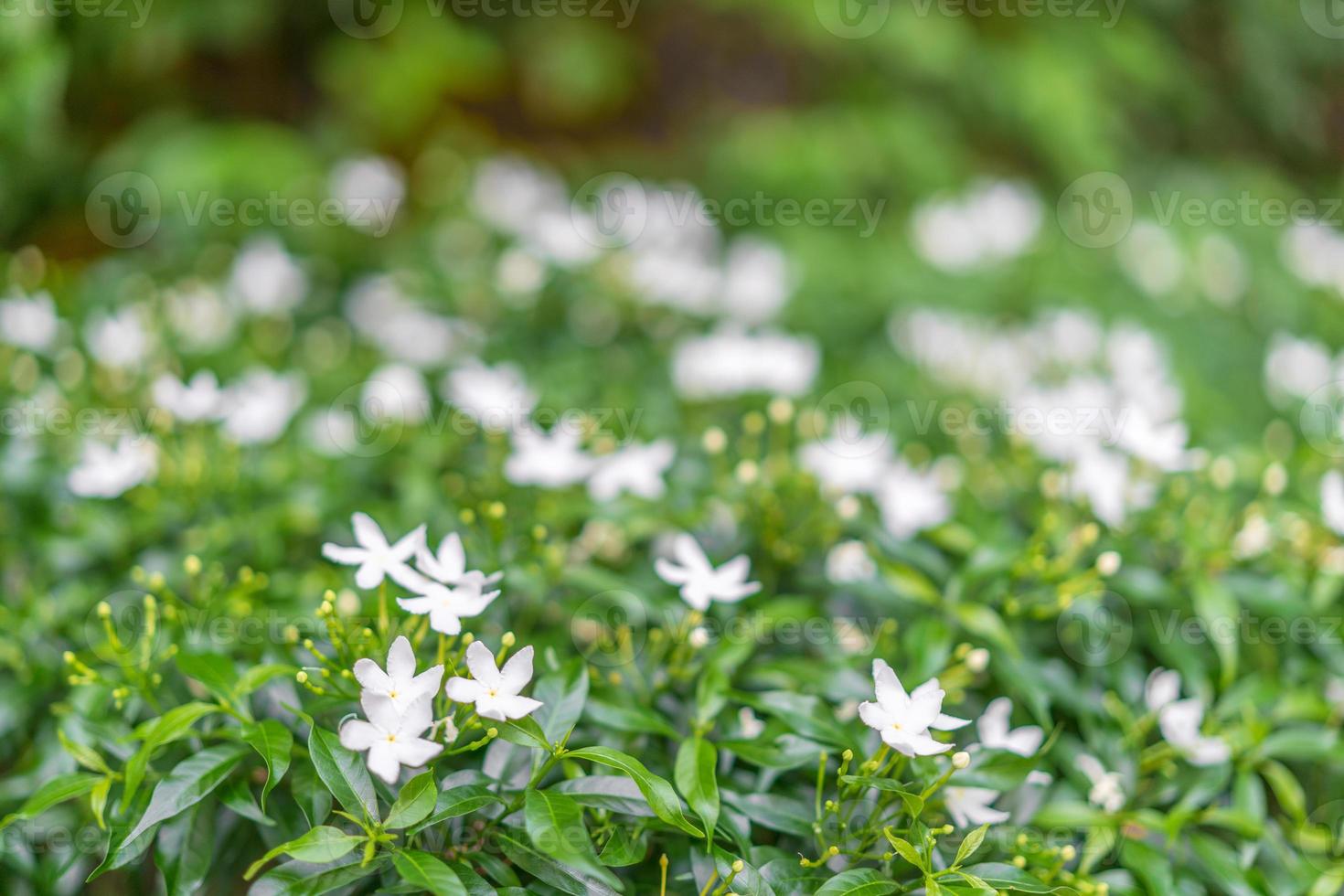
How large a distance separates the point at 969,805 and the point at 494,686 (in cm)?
64

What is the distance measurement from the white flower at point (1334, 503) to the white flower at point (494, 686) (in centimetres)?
134

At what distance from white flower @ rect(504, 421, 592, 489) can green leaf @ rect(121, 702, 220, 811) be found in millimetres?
616

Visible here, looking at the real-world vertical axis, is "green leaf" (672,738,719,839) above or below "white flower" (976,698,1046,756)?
above

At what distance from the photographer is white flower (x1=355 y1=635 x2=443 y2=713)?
3.45 feet

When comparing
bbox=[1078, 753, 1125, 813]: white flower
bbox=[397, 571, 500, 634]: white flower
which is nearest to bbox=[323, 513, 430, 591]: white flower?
bbox=[397, 571, 500, 634]: white flower

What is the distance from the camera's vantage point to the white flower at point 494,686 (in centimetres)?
105

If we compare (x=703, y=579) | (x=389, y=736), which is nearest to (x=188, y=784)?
(x=389, y=736)

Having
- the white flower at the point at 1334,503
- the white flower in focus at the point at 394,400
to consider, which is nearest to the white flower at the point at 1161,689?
the white flower at the point at 1334,503

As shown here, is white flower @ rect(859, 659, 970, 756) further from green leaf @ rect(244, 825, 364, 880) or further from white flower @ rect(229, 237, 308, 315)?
white flower @ rect(229, 237, 308, 315)

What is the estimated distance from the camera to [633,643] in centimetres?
148

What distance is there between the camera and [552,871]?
1081 mm

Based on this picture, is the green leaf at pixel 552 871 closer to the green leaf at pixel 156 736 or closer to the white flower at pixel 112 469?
the green leaf at pixel 156 736

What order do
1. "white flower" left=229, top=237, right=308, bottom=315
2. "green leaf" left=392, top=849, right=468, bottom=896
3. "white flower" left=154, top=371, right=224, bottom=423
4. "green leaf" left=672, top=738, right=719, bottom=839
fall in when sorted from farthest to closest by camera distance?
1. "white flower" left=229, top=237, right=308, bottom=315
2. "white flower" left=154, top=371, right=224, bottom=423
3. "green leaf" left=672, top=738, right=719, bottom=839
4. "green leaf" left=392, top=849, right=468, bottom=896

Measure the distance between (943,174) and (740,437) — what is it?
2098 mm
